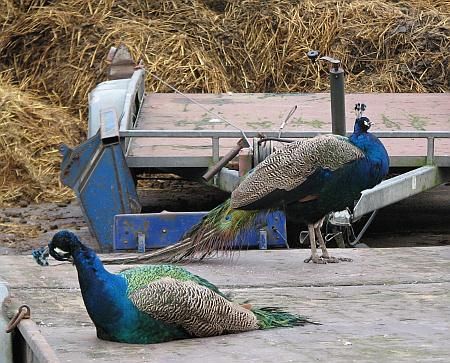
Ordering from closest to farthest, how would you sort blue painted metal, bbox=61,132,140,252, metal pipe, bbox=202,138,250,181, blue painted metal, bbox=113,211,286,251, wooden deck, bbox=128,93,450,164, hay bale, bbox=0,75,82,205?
blue painted metal, bbox=113,211,286,251, metal pipe, bbox=202,138,250,181, blue painted metal, bbox=61,132,140,252, wooden deck, bbox=128,93,450,164, hay bale, bbox=0,75,82,205

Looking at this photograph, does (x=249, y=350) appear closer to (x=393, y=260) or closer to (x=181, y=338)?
(x=181, y=338)

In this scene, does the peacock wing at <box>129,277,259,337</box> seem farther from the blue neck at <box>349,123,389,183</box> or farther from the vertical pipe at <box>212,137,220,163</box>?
the vertical pipe at <box>212,137,220,163</box>

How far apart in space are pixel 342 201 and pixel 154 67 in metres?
5.64

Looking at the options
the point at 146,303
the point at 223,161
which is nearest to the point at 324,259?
the point at 223,161

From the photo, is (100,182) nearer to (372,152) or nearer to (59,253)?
(372,152)

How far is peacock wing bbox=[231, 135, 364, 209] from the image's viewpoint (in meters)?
6.66

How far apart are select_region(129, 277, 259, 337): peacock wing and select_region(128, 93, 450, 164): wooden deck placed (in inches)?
140

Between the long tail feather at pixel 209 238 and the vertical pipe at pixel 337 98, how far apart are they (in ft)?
3.25

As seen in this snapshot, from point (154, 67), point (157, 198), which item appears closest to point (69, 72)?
point (154, 67)

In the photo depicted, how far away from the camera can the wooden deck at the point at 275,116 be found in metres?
8.79

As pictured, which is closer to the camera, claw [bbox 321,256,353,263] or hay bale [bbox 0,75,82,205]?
claw [bbox 321,256,353,263]

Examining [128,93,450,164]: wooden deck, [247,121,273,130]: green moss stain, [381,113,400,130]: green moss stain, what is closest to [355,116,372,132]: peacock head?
[128,93,450,164]: wooden deck

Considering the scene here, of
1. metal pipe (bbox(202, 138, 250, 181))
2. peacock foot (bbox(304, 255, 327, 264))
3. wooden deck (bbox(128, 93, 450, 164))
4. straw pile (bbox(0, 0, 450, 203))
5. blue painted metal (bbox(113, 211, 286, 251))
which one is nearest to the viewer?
peacock foot (bbox(304, 255, 327, 264))

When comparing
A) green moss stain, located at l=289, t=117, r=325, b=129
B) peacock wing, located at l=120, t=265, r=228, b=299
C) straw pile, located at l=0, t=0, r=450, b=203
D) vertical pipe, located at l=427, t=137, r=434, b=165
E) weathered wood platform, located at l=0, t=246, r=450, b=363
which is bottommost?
weathered wood platform, located at l=0, t=246, r=450, b=363
